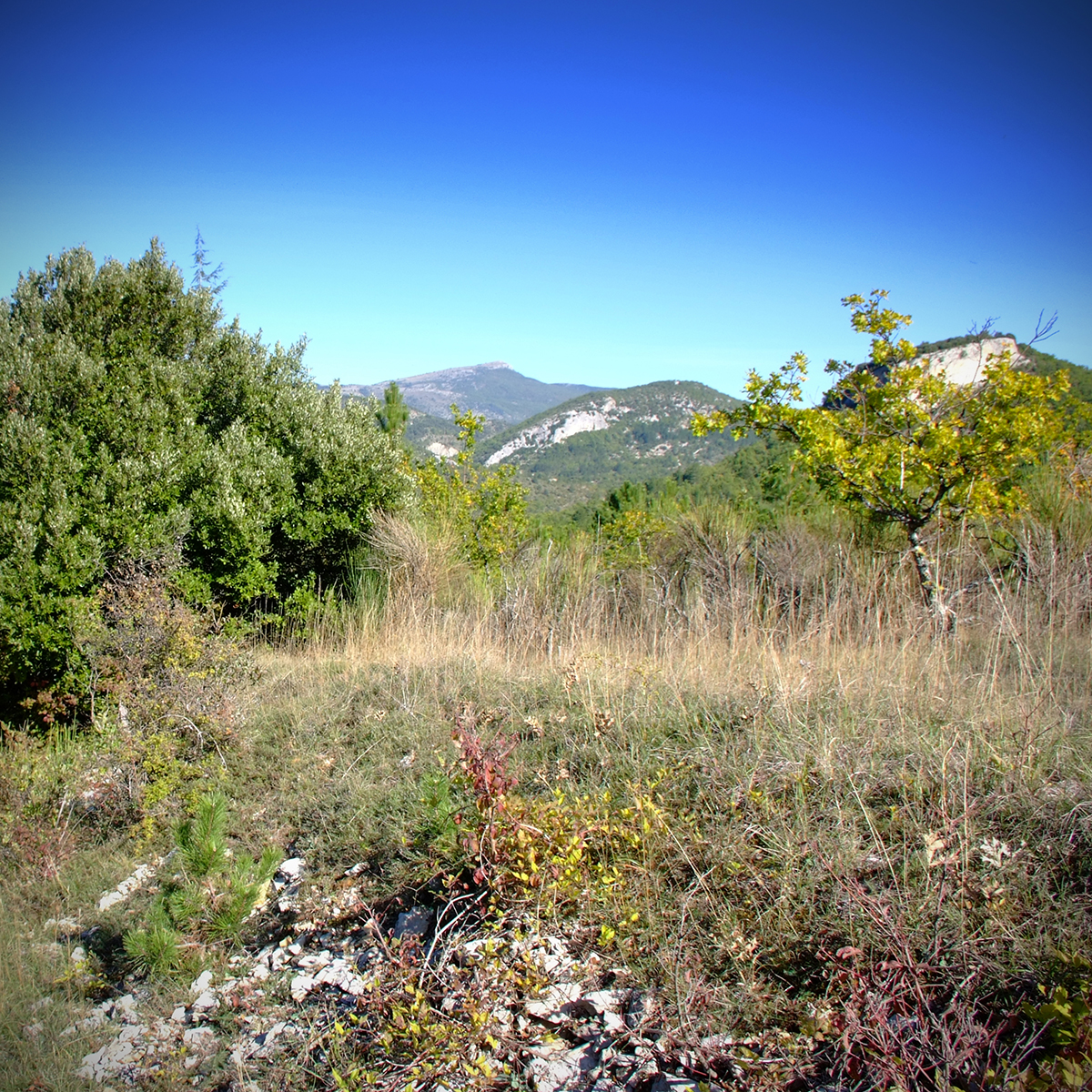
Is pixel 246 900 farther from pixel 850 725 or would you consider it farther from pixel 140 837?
pixel 850 725

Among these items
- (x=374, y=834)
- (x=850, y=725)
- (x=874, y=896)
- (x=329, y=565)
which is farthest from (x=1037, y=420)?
(x=329, y=565)

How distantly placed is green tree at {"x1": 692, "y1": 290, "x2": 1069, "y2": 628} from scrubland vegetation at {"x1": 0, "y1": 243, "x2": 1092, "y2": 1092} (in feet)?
1.19

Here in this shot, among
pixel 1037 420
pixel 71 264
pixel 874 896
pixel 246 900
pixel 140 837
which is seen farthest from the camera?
pixel 71 264

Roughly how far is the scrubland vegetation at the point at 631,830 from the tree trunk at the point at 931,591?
159 mm

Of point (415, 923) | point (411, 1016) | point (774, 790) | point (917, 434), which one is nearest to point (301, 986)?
point (415, 923)

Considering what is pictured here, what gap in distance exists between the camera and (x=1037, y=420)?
5.35 metres

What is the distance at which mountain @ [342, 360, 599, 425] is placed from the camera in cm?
13675

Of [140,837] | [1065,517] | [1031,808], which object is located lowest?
[140,837]

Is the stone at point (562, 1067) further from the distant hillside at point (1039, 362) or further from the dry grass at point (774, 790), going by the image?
the distant hillside at point (1039, 362)

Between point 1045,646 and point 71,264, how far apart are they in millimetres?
11229

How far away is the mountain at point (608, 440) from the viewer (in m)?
60.7

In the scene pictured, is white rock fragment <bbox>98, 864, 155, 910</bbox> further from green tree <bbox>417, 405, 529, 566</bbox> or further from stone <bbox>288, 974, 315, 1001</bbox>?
green tree <bbox>417, 405, 529, 566</bbox>

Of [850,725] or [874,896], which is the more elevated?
[850,725]

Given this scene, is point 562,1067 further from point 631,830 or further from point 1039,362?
point 1039,362
